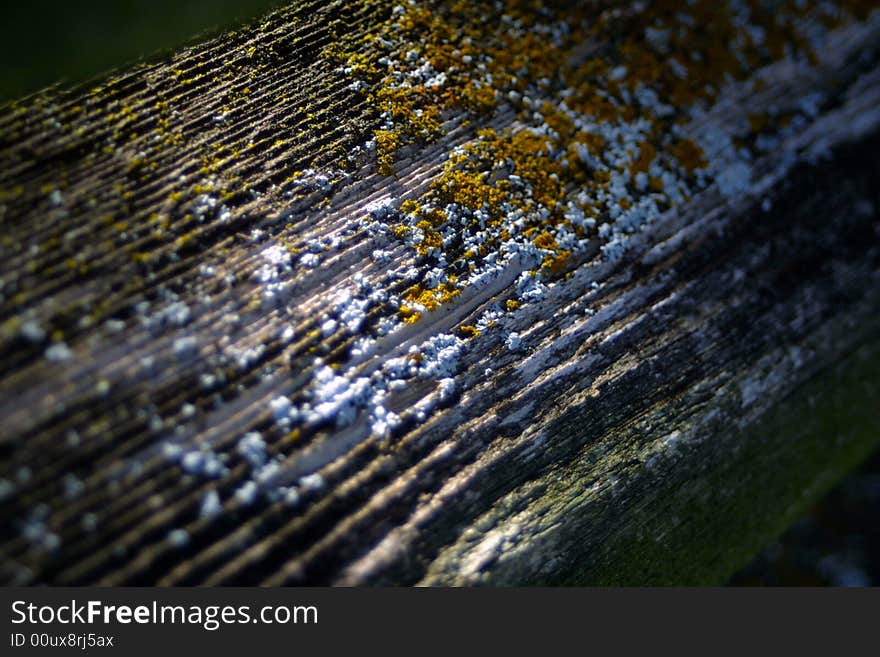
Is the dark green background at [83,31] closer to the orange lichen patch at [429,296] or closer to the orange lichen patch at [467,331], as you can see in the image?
the orange lichen patch at [429,296]

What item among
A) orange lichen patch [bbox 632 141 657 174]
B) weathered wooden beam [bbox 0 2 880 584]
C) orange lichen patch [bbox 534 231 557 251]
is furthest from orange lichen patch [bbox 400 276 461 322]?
orange lichen patch [bbox 632 141 657 174]

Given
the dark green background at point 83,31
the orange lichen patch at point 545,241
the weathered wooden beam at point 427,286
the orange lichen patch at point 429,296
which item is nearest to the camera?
the weathered wooden beam at point 427,286

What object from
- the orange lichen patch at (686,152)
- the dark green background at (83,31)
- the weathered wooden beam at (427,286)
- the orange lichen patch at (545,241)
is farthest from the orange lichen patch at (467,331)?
the dark green background at (83,31)

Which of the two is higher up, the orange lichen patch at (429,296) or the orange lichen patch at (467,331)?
the orange lichen patch at (429,296)

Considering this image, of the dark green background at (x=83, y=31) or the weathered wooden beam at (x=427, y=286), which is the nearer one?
the weathered wooden beam at (x=427, y=286)

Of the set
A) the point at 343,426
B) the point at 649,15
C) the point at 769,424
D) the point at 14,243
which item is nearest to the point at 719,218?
the point at 649,15

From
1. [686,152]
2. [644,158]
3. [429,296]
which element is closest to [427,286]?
[429,296]

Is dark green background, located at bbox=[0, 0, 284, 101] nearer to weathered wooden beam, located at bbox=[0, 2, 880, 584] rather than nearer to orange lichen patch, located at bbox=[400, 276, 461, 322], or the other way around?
weathered wooden beam, located at bbox=[0, 2, 880, 584]
